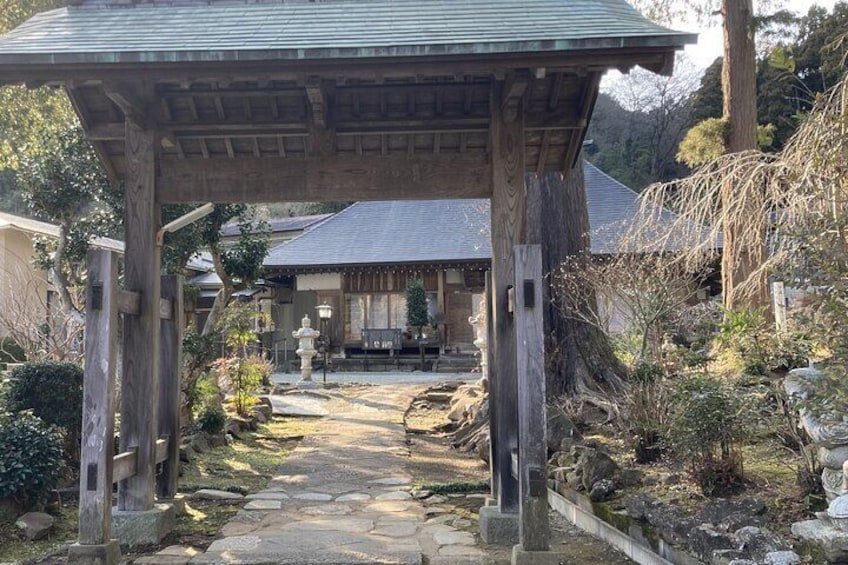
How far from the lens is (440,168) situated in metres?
5.03

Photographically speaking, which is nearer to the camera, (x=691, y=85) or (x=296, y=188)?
(x=296, y=188)

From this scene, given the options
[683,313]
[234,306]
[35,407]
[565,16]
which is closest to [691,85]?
[683,313]

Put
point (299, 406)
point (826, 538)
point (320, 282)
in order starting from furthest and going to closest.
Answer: point (320, 282), point (299, 406), point (826, 538)

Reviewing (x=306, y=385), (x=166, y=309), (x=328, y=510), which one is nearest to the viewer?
(x=166, y=309)

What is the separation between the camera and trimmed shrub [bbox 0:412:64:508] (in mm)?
4895

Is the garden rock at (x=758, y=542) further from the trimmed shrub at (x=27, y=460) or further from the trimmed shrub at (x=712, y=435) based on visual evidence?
the trimmed shrub at (x=27, y=460)

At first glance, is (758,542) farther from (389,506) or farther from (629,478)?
(389,506)

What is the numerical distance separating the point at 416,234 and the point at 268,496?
1613cm

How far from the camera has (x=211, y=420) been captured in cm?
876

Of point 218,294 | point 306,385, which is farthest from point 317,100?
point 306,385

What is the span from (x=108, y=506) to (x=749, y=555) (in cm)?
385

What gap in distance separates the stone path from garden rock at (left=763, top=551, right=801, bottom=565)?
1793 mm

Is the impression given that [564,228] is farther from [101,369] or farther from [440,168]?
[101,369]

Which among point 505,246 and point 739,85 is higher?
point 739,85
